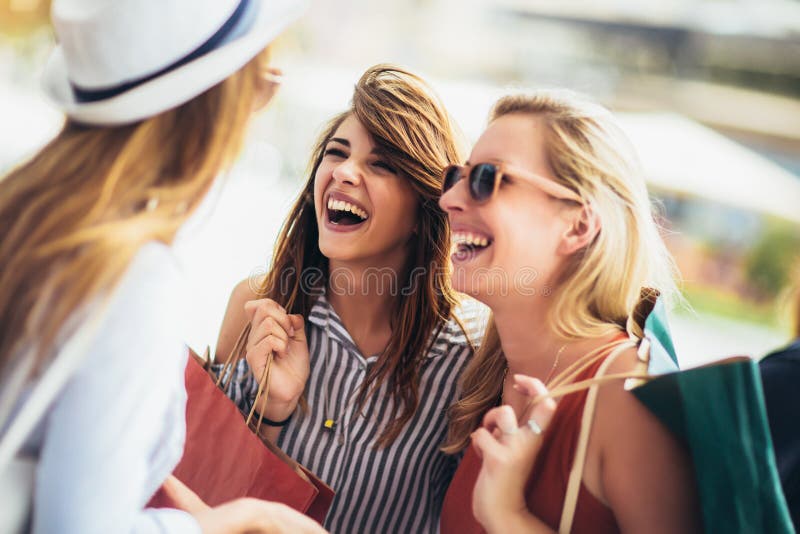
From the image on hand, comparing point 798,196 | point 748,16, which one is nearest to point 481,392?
point 798,196

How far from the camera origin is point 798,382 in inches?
63.6

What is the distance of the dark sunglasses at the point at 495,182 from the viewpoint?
5.12 feet

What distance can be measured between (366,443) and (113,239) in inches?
39.6

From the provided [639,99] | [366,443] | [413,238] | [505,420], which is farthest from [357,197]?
[639,99]

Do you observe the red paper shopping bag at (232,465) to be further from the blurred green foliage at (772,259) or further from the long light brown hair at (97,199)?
the blurred green foliage at (772,259)

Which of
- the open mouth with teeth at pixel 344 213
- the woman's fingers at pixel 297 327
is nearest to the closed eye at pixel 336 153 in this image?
the open mouth with teeth at pixel 344 213

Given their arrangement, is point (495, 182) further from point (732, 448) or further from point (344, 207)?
point (732, 448)

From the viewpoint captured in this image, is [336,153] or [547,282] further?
[336,153]

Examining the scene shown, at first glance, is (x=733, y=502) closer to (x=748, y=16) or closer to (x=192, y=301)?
(x=192, y=301)

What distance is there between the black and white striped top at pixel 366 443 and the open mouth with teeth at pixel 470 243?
408 mm

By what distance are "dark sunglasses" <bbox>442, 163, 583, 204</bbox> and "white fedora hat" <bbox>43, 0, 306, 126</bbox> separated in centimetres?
61

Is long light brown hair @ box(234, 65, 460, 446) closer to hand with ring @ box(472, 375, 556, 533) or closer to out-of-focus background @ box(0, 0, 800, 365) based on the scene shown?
out-of-focus background @ box(0, 0, 800, 365)

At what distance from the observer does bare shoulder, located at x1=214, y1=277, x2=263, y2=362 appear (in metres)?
2.03

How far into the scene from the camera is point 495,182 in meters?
1.57
